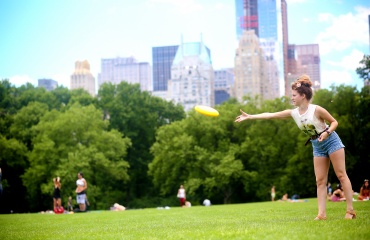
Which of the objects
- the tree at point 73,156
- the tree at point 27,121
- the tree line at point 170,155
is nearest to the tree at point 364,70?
the tree line at point 170,155

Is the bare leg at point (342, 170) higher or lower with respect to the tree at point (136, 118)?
lower

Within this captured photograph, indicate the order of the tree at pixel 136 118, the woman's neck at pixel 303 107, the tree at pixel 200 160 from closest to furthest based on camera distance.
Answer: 1. the woman's neck at pixel 303 107
2. the tree at pixel 200 160
3. the tree at pixel 136 118

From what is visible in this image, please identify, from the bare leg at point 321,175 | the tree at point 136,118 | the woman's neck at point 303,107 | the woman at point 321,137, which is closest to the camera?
the woman at point 321,137

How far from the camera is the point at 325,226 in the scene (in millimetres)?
10008

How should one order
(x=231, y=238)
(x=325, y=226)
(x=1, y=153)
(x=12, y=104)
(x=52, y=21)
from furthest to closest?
(x=52, y=21)
(x=12, y=104)
(x=1, y=153)
(x=325, y=226)
(x=231, y=238)

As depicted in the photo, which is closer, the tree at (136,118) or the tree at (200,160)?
the tree at (200,160)

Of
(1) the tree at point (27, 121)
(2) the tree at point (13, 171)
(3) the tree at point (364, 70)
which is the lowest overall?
(2) the tree at point (13, 171)

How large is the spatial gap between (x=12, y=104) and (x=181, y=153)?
22.9 m

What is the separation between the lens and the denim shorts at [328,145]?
11953 mm

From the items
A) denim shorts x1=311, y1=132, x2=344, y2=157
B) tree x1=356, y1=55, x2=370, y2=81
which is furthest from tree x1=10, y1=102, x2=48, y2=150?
denim shorts x1=311, y1=132, x2=344, y2=157

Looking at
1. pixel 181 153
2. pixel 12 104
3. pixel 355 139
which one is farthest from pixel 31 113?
pixel 355 139

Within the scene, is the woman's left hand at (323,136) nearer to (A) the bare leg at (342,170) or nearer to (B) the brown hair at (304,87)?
(A) the bare leg at (342,170)

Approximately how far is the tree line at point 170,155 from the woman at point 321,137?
47424mm

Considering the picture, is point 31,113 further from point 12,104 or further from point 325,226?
point 325,226
